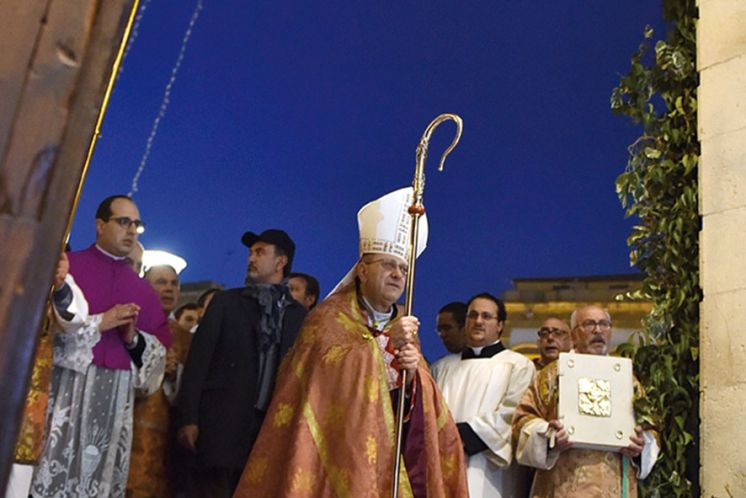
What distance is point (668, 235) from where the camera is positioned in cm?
479

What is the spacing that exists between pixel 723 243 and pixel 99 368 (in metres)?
2.72

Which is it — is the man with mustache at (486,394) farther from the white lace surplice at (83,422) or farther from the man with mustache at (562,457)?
the white lace surplice at (83,422)

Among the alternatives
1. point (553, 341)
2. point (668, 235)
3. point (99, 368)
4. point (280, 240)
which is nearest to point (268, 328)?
point (280, 240)

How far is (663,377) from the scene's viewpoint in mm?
4551

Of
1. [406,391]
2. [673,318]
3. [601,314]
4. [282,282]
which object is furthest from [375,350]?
[673,318]

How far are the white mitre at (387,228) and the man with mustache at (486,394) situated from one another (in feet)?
2.18

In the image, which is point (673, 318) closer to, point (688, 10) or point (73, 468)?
point (688, 10)

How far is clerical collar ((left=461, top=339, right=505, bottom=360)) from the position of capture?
199 inches

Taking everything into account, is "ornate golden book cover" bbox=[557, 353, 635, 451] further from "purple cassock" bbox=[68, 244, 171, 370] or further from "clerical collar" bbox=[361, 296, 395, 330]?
"purple cassock" bbox=[68, 244, 171, 370]

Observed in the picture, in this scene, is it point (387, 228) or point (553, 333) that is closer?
point (387, 228)

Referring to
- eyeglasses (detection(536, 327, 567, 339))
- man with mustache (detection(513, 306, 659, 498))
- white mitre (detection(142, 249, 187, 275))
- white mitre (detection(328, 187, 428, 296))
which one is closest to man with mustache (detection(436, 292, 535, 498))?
man with mustache (detection(513, 306, 659, 498))

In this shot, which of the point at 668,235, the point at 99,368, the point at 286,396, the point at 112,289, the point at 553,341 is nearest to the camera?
the point at 286,396

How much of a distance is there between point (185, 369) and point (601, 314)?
1898mm

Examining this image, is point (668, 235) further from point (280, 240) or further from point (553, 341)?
point (280, 240)
